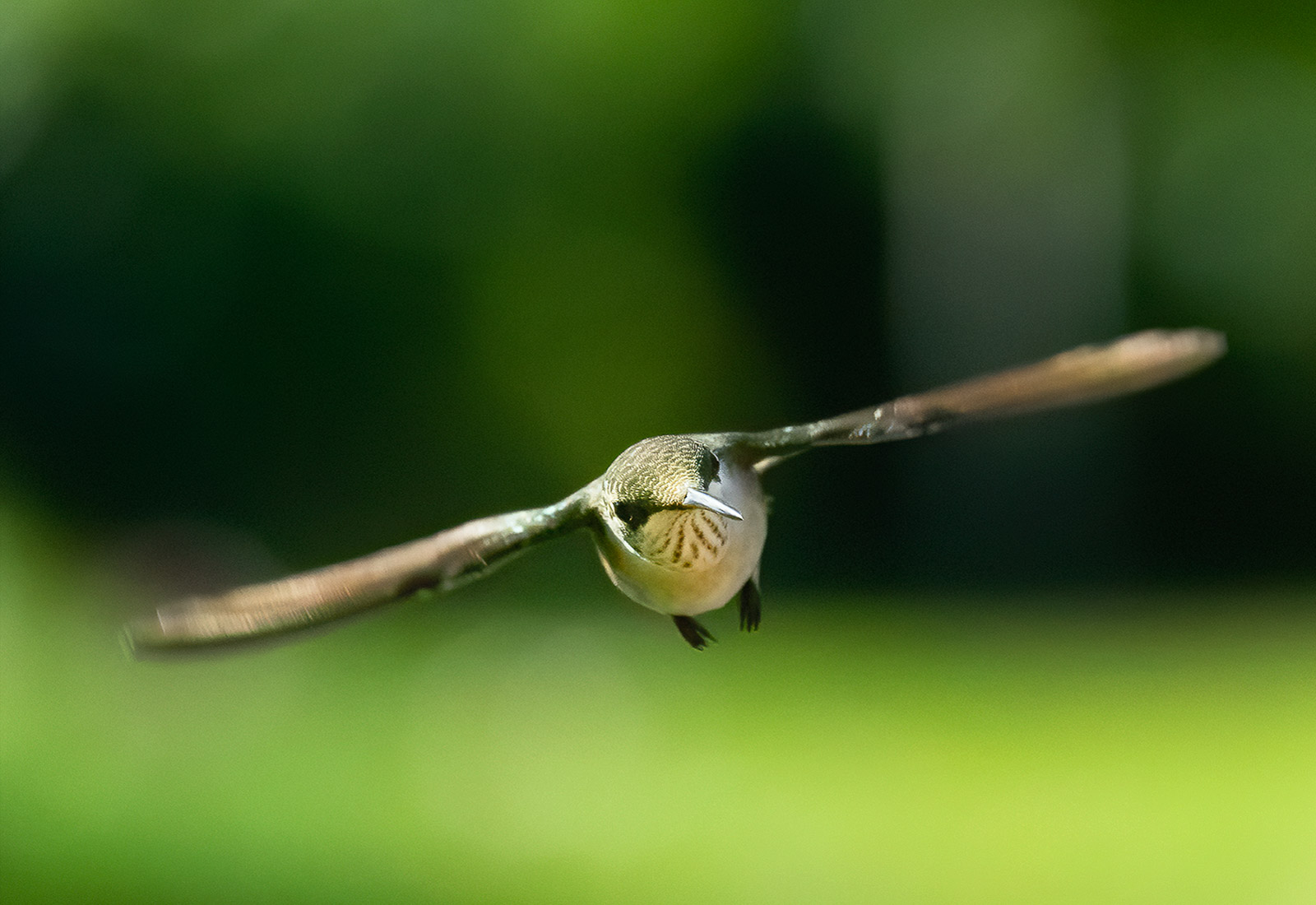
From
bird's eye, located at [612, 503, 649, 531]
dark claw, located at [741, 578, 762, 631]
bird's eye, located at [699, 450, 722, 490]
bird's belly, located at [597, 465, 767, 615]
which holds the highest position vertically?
dark claw, located at [741, 578, 762, 631]

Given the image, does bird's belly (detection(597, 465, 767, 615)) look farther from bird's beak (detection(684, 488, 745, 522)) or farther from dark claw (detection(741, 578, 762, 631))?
dark claw (detection(741, 578, 762, 631))

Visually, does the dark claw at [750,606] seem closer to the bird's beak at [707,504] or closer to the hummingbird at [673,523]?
the hummingbird at [673,523]

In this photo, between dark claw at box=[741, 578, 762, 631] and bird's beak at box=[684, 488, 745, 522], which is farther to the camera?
dark claw at box=[741, 578, 762, 631]

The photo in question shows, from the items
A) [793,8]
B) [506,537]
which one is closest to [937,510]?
[793,8]

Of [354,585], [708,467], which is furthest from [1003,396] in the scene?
[354,585]

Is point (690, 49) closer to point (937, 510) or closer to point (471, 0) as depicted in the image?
point (471, 0)

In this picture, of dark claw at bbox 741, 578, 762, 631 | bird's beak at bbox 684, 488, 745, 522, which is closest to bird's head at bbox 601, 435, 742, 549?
bird's beak at bbox 684, 488, 745, 522

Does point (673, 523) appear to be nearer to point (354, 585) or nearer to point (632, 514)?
point (632, 514)

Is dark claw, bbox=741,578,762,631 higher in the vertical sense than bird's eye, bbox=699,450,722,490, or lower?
higher
